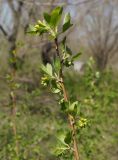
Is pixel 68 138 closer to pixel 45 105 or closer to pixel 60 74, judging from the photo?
pixel 60 74

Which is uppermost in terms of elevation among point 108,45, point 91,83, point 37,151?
point 108,45

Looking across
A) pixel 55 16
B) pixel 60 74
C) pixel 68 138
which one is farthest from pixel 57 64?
pixel 68 138

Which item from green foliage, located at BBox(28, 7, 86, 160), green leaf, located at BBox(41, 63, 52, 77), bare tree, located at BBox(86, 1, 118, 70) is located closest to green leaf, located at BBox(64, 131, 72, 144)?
green foliage, located at BBox(28, 7, 86, 160)

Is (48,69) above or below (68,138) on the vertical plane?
above

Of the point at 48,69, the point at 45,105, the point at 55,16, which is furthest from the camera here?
the point at 45,105

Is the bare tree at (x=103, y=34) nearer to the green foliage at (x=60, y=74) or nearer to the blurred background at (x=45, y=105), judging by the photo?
the blurred background at (x=45, y=105)

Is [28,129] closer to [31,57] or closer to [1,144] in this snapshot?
[1,144]

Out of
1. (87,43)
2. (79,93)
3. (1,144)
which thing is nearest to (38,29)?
(1,144)

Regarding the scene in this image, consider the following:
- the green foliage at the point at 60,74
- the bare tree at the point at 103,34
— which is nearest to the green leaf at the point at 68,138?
the green foliage at the point at 60,74
